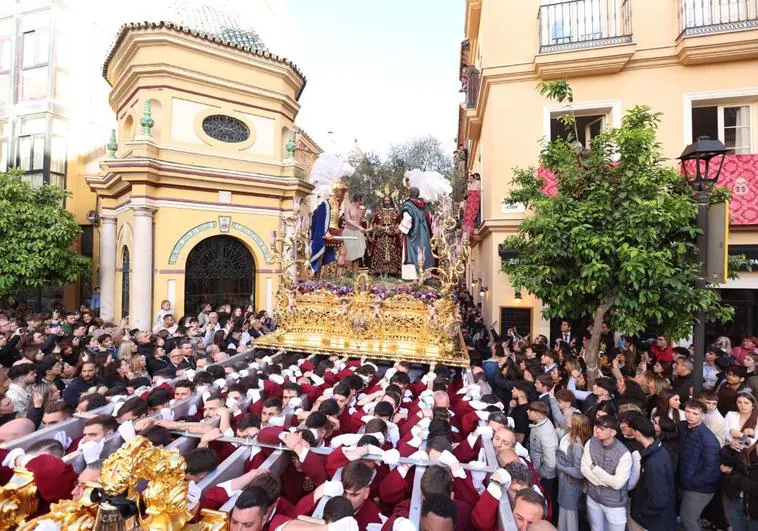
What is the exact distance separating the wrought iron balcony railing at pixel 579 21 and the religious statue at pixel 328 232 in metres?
6.38

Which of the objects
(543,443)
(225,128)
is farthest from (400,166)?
(543,443)

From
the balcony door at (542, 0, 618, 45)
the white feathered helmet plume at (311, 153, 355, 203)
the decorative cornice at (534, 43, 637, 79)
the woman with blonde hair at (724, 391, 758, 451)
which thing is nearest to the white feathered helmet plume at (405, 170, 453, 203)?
the white feathered helmet plume at (311, 153, 355, 203)

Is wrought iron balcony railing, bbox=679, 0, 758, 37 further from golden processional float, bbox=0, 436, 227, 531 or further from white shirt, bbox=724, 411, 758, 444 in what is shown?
golden processional float, bbox=0, 436, 227, 531

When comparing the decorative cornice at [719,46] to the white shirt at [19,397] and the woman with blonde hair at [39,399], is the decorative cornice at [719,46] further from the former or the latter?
the white shirt at [19,397]

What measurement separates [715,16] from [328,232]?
10.4 metres

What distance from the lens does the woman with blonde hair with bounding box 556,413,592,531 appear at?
172 inches

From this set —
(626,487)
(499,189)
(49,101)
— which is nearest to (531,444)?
(626,487)

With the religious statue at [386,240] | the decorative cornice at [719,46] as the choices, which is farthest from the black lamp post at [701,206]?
the decorative cornice at [719,46]

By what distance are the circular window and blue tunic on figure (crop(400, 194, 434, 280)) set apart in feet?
28.0

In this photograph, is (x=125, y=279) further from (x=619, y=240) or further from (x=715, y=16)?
(x=715, y=16)

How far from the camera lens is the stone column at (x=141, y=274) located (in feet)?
41.4

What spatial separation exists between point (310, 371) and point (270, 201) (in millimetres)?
9279

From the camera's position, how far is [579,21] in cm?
1079

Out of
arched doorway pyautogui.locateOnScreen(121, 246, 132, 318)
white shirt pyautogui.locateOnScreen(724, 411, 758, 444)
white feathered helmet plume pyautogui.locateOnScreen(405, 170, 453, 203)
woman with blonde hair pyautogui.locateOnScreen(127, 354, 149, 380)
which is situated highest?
white feathered helmet plume pyautogui.locateOnScreen(405, 170, 453, 203)
